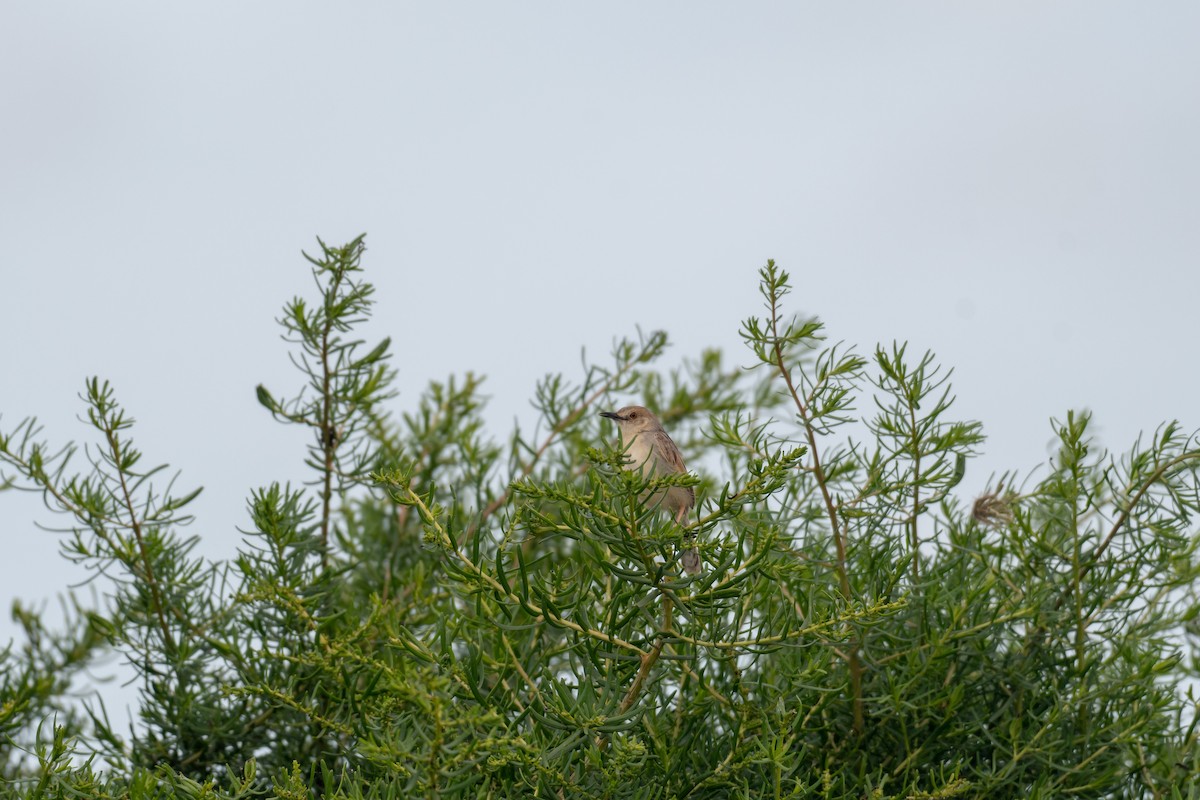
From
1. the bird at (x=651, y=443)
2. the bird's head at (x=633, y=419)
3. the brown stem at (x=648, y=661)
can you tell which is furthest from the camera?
the bird's head at (x=633, y=419)

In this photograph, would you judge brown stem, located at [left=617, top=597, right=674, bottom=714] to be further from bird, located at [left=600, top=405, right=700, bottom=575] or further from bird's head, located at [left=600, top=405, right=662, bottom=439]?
bird's head, located at [left=600, top=405, right=662, bottom=439]

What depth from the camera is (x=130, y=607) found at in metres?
2.30

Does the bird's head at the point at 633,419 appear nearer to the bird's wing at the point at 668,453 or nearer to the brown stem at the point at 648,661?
the bird's wing at the point at 668,453

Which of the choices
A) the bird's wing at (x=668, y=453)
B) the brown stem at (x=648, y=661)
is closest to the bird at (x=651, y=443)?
the bird's wing at (x=668, y=453)

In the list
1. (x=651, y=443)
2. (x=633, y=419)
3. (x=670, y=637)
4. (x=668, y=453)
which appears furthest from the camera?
(x=633, y=419)

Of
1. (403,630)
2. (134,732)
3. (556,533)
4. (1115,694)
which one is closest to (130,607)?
(134,732)

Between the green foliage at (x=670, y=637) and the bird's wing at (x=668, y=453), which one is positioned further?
the bird's wing at (x=668, y=453)

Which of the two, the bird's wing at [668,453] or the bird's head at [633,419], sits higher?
the bird's head at [633,419]

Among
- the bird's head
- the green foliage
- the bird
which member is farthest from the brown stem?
the bird's head

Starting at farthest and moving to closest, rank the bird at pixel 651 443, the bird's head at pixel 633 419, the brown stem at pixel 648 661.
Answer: the bird's head at pixel 633 419, the bird at pixel 651 443, the brown stem at pixel 648 661

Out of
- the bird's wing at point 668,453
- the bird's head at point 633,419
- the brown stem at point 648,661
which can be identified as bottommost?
the brown stem at point 648,661

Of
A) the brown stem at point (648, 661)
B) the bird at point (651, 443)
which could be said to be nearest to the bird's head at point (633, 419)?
the bird at point (651, 443)

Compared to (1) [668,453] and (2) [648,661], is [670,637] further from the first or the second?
(1) [668,453]

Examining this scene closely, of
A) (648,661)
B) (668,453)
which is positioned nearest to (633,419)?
(668,453)
